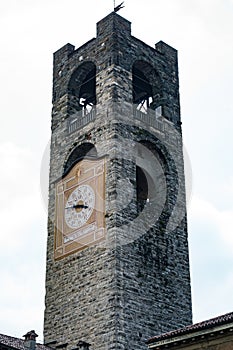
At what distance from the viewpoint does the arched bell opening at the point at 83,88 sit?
27.3 meters

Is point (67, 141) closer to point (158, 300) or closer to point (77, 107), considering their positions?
point (77, 107)

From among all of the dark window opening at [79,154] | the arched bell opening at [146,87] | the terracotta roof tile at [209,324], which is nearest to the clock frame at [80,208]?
the dark window opening at [79,154]

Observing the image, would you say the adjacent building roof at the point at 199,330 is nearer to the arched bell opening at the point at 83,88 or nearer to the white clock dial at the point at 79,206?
the white clock dial at the point at 79,206

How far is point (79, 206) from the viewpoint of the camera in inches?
966

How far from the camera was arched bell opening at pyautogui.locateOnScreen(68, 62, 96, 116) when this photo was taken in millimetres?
27281

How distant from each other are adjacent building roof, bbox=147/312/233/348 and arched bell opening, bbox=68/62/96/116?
11980 mm

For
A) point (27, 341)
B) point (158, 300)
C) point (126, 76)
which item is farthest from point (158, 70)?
point (27, 341)

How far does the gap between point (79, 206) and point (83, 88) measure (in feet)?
18.1

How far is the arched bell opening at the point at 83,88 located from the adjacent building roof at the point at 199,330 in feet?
39.3

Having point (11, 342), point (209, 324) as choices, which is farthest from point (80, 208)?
point (209, 324)

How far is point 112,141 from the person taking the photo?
24.2 m

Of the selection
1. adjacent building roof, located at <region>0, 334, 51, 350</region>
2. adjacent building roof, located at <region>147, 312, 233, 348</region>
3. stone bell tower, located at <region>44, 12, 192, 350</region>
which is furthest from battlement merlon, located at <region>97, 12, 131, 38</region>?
adjacent building roof, located at <region>147, 312, 233, 348</region>

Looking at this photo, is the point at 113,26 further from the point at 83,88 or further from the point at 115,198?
the point at 115,198

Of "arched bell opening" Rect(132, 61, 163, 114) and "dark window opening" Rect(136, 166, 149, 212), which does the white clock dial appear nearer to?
"dark window opening" Rect(136, 166, 149, 212)
